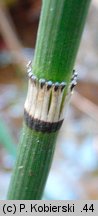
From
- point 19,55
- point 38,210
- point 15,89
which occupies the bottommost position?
point 38,210

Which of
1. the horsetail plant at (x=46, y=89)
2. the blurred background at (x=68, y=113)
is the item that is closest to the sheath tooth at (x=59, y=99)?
the horsetail plant at (x=46, y=89)

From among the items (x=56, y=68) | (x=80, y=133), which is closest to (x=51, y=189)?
(x=80, y=133)

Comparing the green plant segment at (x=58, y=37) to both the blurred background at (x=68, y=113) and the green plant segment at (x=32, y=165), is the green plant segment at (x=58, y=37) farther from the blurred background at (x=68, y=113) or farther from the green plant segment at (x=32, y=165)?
the blurred background at (x=68, y=113)

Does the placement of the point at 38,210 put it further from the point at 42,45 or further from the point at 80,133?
the point at 80,133

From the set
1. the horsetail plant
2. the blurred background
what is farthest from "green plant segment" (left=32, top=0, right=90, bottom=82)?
the blurred background

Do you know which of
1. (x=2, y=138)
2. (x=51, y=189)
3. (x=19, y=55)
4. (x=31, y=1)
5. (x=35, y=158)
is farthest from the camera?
(x=31, y=1)

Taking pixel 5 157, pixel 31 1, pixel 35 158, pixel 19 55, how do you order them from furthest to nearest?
pixel 31 1 → pixel 19 55 → pixel 5 157 → pixel 35 158

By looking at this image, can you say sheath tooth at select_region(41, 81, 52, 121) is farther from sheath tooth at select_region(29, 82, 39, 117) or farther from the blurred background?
the blurred background

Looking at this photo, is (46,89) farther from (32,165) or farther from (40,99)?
(32,165)
